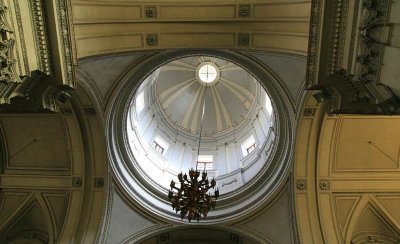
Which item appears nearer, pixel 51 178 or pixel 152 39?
pixel 152 39

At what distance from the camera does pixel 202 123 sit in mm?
22625

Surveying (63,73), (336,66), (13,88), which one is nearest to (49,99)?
(63,73)

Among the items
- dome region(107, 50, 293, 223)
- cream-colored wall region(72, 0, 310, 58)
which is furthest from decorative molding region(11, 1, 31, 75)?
dome region(107, 50, 293, 223)

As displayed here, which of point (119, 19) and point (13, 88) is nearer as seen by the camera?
point (13, 88)

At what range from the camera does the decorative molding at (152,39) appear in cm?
1088

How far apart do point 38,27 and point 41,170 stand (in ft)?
31.3

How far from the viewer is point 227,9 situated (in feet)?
33.7

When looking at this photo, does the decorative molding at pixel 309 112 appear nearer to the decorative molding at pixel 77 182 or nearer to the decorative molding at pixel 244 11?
the decorative molding at pixel 244 11

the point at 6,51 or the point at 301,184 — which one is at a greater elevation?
the point at 301,184

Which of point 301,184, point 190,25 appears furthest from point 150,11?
point 301,184

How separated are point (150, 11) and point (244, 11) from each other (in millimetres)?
2392

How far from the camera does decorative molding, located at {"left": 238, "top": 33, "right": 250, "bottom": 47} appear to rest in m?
10.9

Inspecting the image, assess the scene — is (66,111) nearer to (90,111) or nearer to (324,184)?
(90,111)

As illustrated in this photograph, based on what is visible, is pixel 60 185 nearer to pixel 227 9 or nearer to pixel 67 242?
pixel 67 242
